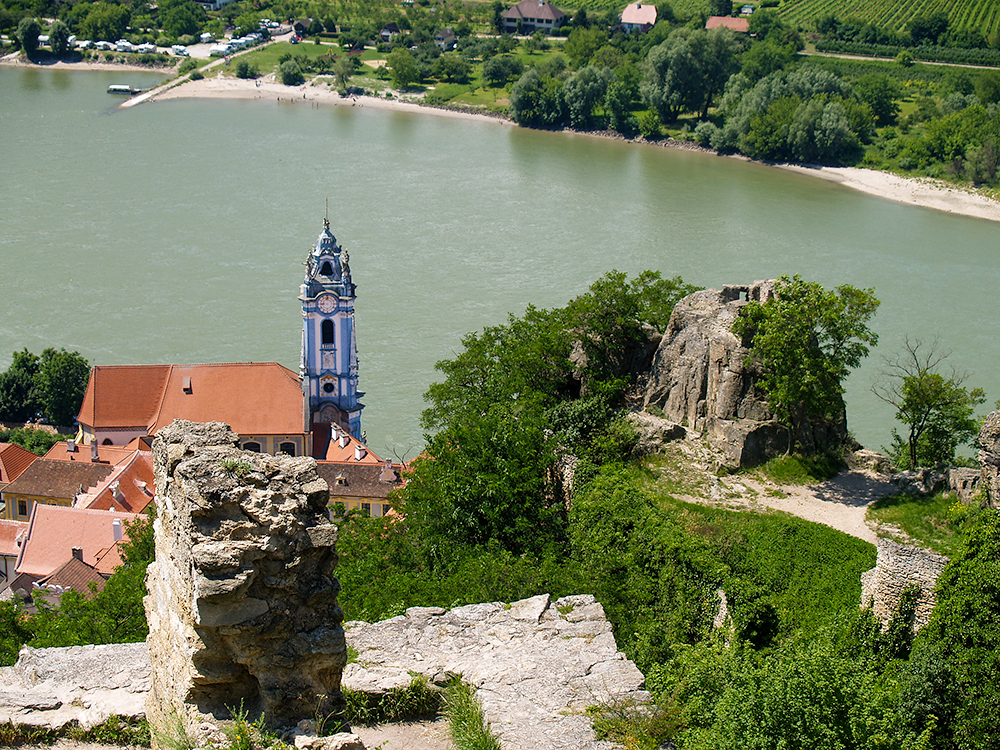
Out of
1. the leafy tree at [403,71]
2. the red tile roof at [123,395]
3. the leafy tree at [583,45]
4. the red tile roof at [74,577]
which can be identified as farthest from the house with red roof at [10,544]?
the leafy tree at [583,45]

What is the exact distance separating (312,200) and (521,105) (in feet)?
103

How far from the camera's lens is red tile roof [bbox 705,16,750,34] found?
4355 inches

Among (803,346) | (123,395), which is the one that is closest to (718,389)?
(803,346)

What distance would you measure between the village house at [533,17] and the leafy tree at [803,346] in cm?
10028

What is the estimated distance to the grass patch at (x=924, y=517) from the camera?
19844 millimetres

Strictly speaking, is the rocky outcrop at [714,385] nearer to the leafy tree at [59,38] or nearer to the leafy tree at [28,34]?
the leafy tree at [59,38]

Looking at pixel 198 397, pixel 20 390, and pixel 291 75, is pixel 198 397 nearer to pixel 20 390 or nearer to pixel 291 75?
pixel 20 390

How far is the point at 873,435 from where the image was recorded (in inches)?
1432

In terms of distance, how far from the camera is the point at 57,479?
3356cm

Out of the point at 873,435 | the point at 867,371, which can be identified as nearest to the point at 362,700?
the point at 873,435

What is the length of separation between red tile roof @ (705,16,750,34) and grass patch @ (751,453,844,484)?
95022 mm

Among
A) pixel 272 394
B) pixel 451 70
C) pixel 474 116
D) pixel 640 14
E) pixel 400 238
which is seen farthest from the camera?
pixel 640 14

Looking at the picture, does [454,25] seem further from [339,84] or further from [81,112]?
[81,112]

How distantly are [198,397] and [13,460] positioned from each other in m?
6.04
